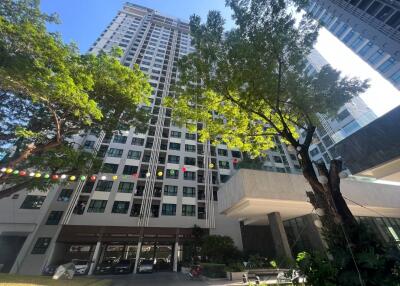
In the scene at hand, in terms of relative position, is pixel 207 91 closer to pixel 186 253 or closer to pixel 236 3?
pixel 236 3

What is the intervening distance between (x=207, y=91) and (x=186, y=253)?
2129cm

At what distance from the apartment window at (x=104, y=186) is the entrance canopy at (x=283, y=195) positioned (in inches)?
672

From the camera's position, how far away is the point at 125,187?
25625 millimetres

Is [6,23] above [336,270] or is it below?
above

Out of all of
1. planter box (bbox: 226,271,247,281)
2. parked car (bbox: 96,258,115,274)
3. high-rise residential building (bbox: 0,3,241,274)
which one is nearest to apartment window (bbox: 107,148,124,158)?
high-rise residential building (bbox: 0,3,241,274)

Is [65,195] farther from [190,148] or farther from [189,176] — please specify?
[190,148]

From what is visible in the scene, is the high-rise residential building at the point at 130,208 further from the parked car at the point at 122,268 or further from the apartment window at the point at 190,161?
the parked car at the point at 122,268

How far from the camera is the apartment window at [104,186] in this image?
→ 2456 centimetres

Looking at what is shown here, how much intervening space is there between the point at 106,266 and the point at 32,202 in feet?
39.1

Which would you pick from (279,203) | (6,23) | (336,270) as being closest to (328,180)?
(336,270)

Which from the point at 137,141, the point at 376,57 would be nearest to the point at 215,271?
the point at 137,141

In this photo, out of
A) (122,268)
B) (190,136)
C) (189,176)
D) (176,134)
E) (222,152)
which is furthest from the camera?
(190,136)

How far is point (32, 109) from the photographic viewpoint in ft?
37.6

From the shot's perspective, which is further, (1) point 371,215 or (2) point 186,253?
(2) point 186,253
